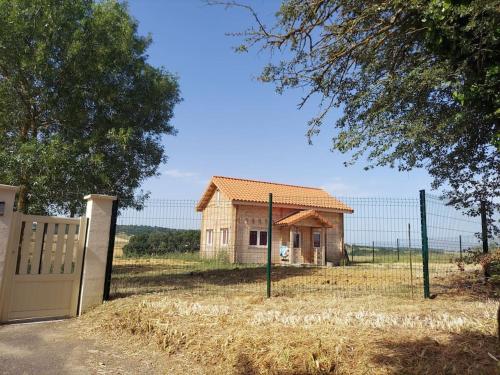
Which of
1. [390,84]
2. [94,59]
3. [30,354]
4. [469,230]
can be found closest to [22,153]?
[94,59]

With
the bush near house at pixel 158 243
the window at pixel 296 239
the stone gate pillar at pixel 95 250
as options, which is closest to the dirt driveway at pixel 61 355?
the stone gate pillar at pixel 95 250

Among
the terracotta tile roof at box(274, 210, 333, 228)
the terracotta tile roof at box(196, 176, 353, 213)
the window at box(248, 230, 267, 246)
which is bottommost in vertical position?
the window at box(248, 230, 267, 246)

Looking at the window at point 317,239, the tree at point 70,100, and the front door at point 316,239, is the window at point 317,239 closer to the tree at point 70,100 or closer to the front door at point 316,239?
the front door at point 316,239

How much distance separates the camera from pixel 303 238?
25.0 metres

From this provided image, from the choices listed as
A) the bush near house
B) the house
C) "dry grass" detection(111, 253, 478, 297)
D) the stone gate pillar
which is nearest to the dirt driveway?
the stone gate pillar

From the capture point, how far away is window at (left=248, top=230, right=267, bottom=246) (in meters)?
23.5

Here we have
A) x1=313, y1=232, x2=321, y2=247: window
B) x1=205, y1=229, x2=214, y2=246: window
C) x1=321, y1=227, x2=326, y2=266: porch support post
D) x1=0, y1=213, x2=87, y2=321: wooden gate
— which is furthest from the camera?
x1=313, y1=232, x2=321, y2=247: window

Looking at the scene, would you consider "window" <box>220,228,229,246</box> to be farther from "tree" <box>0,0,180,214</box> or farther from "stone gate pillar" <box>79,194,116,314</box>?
"stone gate pillar" <box>79,194,116,314</box>

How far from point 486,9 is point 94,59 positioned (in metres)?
10.0

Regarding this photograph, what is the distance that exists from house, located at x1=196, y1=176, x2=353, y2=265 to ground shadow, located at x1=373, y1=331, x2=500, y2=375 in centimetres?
1647

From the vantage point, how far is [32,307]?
22.5 feet

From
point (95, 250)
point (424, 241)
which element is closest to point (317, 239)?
point (424, 241)

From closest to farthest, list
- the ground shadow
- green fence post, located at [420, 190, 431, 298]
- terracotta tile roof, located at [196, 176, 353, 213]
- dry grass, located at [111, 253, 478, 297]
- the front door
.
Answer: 1. the ground shadow
2. green fence post, located at [420, 190, 431, 298]
3. dry grass, located at [111, 253, 478, 297]
4. terracotta tile roof, located at [196, 176, 353, 213]
5. the front door

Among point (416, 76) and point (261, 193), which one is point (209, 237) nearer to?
point (261, 193)
